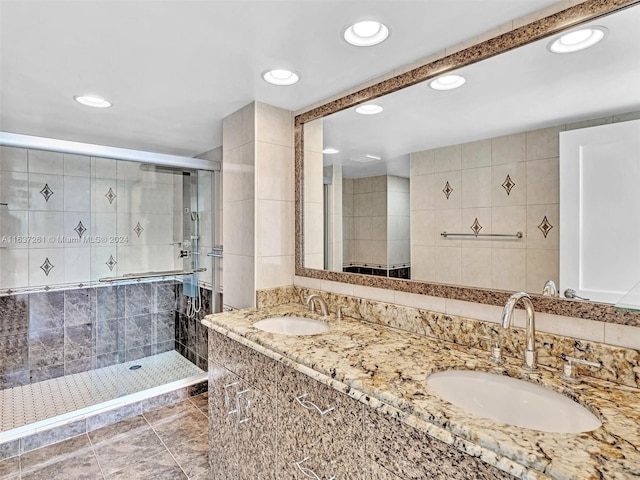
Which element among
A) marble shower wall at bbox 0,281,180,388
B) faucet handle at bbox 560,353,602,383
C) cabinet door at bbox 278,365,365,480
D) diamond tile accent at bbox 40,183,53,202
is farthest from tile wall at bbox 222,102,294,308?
diamond tile accent at bbox 40,183,53,202

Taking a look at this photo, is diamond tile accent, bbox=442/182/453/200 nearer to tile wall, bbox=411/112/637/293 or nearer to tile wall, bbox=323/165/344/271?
tile wall, bbox=411/112/637/293

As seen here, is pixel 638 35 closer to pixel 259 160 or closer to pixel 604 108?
pixel 604 108

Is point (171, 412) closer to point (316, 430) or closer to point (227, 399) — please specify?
point (227, 399)

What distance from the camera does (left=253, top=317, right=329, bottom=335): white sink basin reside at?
6.11 ft

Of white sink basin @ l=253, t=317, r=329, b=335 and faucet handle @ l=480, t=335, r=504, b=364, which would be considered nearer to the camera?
faucet handle @ l=480, t=335, r=504, b=364

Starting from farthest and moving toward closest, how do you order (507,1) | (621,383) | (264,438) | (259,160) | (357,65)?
(259,160), (357,65), (264,438), (507,1), (621,383)

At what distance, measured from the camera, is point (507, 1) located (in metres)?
1.21

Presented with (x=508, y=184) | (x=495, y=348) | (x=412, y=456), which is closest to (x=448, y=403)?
(x=412, y=456)

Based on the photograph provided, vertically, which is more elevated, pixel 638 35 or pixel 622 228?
pixel 638 35

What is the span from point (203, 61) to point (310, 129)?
2.55 feet

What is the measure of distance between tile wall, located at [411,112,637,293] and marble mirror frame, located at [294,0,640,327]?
0.05 m

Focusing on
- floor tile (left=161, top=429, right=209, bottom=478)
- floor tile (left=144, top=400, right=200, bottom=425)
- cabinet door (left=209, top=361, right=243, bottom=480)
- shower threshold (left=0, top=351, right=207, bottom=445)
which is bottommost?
floor tile (left=161, top=429, right=209, bottom=478)

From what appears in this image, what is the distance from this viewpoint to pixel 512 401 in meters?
1.12

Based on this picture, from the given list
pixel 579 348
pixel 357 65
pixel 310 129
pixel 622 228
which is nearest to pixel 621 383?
pixel 579 348
